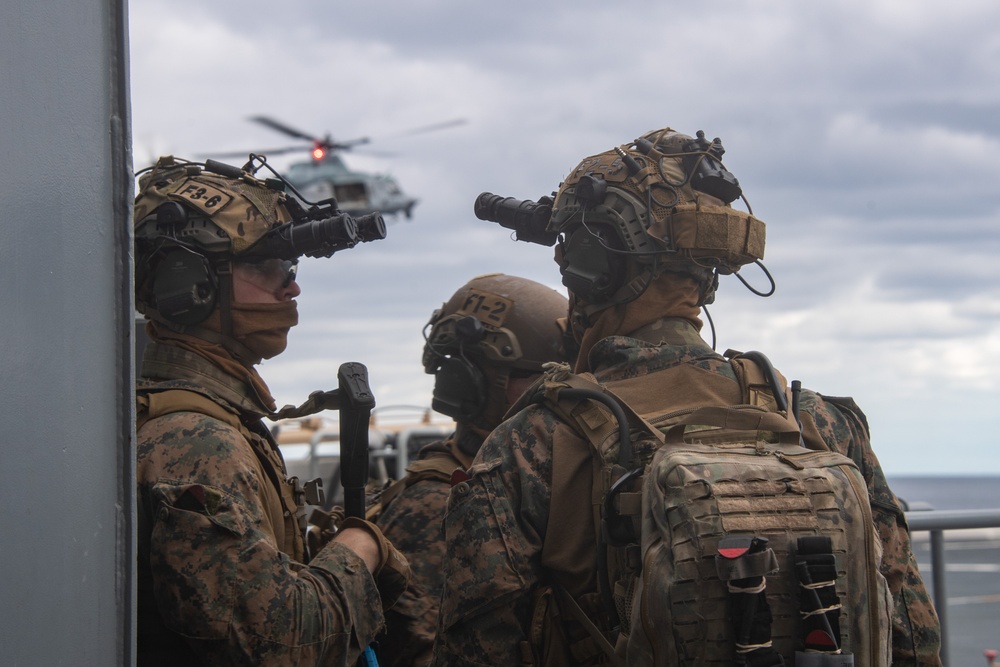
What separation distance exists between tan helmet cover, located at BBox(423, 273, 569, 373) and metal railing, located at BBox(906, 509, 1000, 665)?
5.93 feet

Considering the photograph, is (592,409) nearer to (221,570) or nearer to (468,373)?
(221,570)

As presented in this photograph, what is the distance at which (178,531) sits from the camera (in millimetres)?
2770

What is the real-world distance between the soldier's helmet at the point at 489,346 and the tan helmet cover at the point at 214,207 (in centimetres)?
123

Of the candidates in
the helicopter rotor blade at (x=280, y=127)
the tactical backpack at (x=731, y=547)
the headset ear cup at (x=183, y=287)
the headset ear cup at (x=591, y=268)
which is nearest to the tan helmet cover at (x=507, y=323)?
the headset ear cup at (x=591, y=268)

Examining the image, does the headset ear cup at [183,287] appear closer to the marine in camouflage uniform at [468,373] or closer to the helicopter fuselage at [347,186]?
the marine in camouflage uniform at [468,373]

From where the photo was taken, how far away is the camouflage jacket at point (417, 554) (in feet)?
12.8

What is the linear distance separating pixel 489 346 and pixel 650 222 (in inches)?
57.2

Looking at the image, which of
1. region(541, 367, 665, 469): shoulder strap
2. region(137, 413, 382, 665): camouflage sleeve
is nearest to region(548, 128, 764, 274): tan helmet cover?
region(541, 367, 665, 469): shoulder strap

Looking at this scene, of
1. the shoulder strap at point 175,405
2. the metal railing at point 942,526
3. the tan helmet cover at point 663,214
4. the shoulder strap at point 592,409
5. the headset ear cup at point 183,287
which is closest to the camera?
the shoulder strap at point 592,409

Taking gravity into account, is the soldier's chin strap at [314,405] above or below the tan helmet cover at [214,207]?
below

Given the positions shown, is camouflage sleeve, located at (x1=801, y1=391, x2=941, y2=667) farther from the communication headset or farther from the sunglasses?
the sunglasses

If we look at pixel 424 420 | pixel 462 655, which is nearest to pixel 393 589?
pixel 462 655

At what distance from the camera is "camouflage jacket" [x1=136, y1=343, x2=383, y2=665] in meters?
2.77

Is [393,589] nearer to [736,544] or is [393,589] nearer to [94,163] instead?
[736,544]
